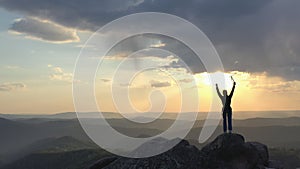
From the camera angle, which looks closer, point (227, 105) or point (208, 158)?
point (208, 158)

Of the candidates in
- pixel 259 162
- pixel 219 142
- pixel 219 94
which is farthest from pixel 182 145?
pixel 259 162

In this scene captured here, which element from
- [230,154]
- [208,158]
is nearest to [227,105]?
[230,154]

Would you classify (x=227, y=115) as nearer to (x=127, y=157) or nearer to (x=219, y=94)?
(x=219, y=94)

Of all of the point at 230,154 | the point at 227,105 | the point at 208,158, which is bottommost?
the point at 208,158

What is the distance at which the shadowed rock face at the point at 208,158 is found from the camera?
25.7 m

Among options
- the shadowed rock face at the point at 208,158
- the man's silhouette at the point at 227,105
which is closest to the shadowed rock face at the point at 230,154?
the shadowed rock face at the point at 208,158

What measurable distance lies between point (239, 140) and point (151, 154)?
6.36m

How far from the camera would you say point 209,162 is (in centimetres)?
2642

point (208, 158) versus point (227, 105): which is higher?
point (227, 105)

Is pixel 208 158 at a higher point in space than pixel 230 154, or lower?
lower

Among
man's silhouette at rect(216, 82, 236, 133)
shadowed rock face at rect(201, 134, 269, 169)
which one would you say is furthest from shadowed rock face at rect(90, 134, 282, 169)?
man's silhouette at rect(216, 82, 236, 133)

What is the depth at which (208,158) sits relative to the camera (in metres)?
26.7

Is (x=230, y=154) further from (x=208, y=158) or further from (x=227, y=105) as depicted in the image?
(x=227, y=105)

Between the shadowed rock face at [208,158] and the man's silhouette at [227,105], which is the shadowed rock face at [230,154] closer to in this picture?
the shadowed rock face at [208,158]
